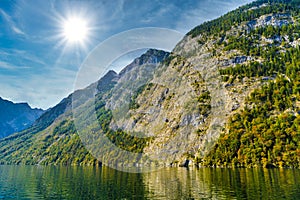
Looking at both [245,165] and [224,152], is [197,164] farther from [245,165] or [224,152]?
[245,165]

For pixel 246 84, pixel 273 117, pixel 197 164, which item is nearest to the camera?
pixel 273 117

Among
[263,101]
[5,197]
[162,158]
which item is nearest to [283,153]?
[263,101]

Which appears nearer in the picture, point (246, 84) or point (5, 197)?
point (5, 197)

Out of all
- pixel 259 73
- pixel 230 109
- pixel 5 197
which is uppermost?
pixel 259 73

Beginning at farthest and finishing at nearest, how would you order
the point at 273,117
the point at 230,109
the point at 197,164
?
the point at 230,109, the point at 197,164, the point at 273,117

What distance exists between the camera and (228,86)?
630ft

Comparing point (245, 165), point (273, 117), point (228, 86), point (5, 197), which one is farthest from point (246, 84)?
point (5, 197)

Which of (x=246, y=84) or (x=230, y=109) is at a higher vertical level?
(x=246, y=84)

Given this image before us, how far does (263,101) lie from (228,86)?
3726 cm

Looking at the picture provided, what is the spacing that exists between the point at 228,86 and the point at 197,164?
69.9 m

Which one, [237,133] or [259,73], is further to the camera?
[259,73]

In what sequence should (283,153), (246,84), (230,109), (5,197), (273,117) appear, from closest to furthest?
(5,197)
(283,153)
(273,117)
(230,109)
(246,84)

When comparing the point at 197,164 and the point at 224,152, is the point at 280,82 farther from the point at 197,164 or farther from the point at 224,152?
the point at 197,164

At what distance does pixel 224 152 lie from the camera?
14288cm
